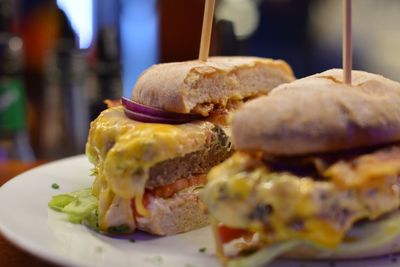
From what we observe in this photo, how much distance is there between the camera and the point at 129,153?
244 cm

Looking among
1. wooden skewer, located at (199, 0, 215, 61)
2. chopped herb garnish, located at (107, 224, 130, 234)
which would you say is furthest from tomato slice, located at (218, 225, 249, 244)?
wooden skewer, located at (199, 0, 215, 61)

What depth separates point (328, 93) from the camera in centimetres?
213

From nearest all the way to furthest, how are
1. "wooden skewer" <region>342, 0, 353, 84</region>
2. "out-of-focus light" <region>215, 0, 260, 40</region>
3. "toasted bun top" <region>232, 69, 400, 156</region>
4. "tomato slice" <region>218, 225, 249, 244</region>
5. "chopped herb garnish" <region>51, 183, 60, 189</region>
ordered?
"toasted bun top" <region>232, 69, 400, 156</region>
"tomato slice" <region>218, 225, 249, 244</region>
"wooden skewer" <region>342, 0, 353, 84</region>
"chopped herb garnish" <region>51, 183, 60, 189</region>
"out-of-focus light" <region>215, 0, 260, 40</region>

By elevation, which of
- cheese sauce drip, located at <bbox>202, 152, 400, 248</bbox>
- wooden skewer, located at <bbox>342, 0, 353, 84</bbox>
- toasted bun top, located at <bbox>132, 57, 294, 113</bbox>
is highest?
wooden skewer, located at <bbox>342, 0, 353, 84</bbox>

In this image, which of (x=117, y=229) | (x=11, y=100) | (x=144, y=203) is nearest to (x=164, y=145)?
(x=144, y=203)

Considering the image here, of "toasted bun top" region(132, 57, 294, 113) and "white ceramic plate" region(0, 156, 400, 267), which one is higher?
"toasted bun top" region(132, 57, 294, 113)

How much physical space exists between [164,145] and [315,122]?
28.8 inches

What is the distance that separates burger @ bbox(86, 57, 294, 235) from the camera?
8.13 feet

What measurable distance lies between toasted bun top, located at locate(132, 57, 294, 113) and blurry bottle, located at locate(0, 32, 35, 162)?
11.0 feet

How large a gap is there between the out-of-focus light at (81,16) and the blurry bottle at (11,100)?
80 centimetres

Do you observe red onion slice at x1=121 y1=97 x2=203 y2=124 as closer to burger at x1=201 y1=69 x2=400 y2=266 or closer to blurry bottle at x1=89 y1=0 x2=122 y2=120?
burger at x1=201 y1=69 x2=400 y2=266

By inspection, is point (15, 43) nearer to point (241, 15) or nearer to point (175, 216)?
point (241, 15)

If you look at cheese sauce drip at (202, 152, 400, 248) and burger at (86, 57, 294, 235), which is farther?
burger at (86, 57, 294, 235)

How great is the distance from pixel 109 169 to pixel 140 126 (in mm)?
248
